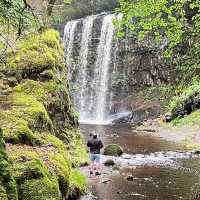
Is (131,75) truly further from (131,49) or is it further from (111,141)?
(111,141)

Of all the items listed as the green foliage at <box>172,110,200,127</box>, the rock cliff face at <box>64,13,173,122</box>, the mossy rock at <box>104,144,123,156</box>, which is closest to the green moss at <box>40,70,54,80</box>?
the mossy rock at <box>104,144,123,156</box>

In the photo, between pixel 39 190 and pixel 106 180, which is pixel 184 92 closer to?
pixel 39 190

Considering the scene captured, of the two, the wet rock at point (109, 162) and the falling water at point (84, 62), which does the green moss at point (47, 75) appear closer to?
the wet rock at point (109, 162)

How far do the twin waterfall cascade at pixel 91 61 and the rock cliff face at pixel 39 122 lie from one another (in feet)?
85.9

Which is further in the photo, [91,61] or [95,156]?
[91,61]

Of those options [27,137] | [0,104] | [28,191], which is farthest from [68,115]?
[28,191]

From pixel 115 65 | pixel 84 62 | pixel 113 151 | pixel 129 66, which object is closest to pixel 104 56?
pixel 115 65

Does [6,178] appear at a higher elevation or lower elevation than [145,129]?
higher

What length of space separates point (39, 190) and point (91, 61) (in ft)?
137

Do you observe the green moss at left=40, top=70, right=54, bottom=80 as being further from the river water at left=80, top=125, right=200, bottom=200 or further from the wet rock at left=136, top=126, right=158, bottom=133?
the wet rock at left=136, top=126, right=158, bottom=133

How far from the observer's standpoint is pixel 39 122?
13.5 m

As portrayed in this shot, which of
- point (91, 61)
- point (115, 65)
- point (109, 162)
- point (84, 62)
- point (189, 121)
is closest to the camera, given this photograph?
point (189, 121)

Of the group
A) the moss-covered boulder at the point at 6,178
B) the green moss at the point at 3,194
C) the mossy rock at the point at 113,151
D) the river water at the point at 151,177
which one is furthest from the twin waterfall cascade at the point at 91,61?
the green moss at the point at 3,194

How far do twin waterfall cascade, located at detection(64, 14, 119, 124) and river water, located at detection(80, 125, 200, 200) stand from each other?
2278 centimetres
